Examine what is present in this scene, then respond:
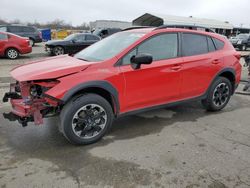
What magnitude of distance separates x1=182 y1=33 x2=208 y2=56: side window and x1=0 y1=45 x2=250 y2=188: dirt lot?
4.31 ft

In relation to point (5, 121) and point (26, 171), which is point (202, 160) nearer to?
point (26, 171)

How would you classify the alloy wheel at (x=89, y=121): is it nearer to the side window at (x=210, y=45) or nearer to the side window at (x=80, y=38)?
the side window at (x=210, y=45)

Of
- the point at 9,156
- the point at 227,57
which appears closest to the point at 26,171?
the point at 9,156

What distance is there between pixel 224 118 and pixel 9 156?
3.94 metres

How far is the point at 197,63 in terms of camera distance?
15.8 feet

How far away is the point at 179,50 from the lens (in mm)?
4633

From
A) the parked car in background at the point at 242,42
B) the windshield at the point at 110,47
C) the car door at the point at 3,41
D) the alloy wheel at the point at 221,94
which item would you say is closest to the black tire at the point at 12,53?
the car door at the point at 3,41

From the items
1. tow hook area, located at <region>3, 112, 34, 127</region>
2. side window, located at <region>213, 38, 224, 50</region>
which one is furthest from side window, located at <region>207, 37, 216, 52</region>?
tow hook area, located at <region>3, 112, 34, 127</region>

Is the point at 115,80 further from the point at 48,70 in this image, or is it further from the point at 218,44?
the point at 218,44

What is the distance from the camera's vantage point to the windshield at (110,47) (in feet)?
13.6

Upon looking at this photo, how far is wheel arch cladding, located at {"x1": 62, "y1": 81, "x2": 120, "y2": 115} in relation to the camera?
A: 3.53 meters

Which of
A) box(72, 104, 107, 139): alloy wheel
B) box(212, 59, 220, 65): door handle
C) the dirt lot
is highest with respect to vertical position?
box(212, 59, 220, 65): door handle

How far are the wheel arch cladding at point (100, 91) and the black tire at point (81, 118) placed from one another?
98mm

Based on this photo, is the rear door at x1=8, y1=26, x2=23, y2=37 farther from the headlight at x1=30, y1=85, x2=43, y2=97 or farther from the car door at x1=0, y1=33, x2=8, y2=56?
the headlight at x1=30, y1=85, x2=43, y2=97
